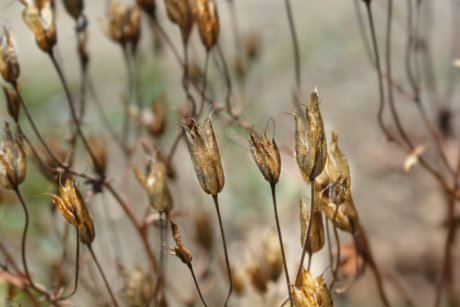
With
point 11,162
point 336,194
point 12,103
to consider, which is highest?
point 12,103

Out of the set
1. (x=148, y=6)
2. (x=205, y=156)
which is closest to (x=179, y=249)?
(x=205, y=156)

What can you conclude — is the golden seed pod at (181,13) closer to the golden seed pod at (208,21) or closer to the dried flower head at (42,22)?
the golden seed pod at (208,21)

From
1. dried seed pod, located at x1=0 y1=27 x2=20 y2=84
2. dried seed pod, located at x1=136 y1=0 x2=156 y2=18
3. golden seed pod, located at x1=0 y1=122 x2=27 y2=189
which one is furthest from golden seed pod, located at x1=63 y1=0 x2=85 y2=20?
golden seed pod, located at x1=0 y1=122 x2=27 y2=189

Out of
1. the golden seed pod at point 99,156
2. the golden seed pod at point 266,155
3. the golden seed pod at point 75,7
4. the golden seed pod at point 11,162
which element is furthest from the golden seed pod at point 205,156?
the golden seed pod at point 75,7

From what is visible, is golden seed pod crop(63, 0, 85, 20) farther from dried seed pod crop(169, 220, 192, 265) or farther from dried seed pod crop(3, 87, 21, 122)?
dried seed pod crop(169, 220, 192, 265)

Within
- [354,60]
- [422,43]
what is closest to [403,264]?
[422,43]

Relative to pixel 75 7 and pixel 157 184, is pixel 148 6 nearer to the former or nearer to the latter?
pixel 75 7

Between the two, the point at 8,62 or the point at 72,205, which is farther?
the point at 8,62
